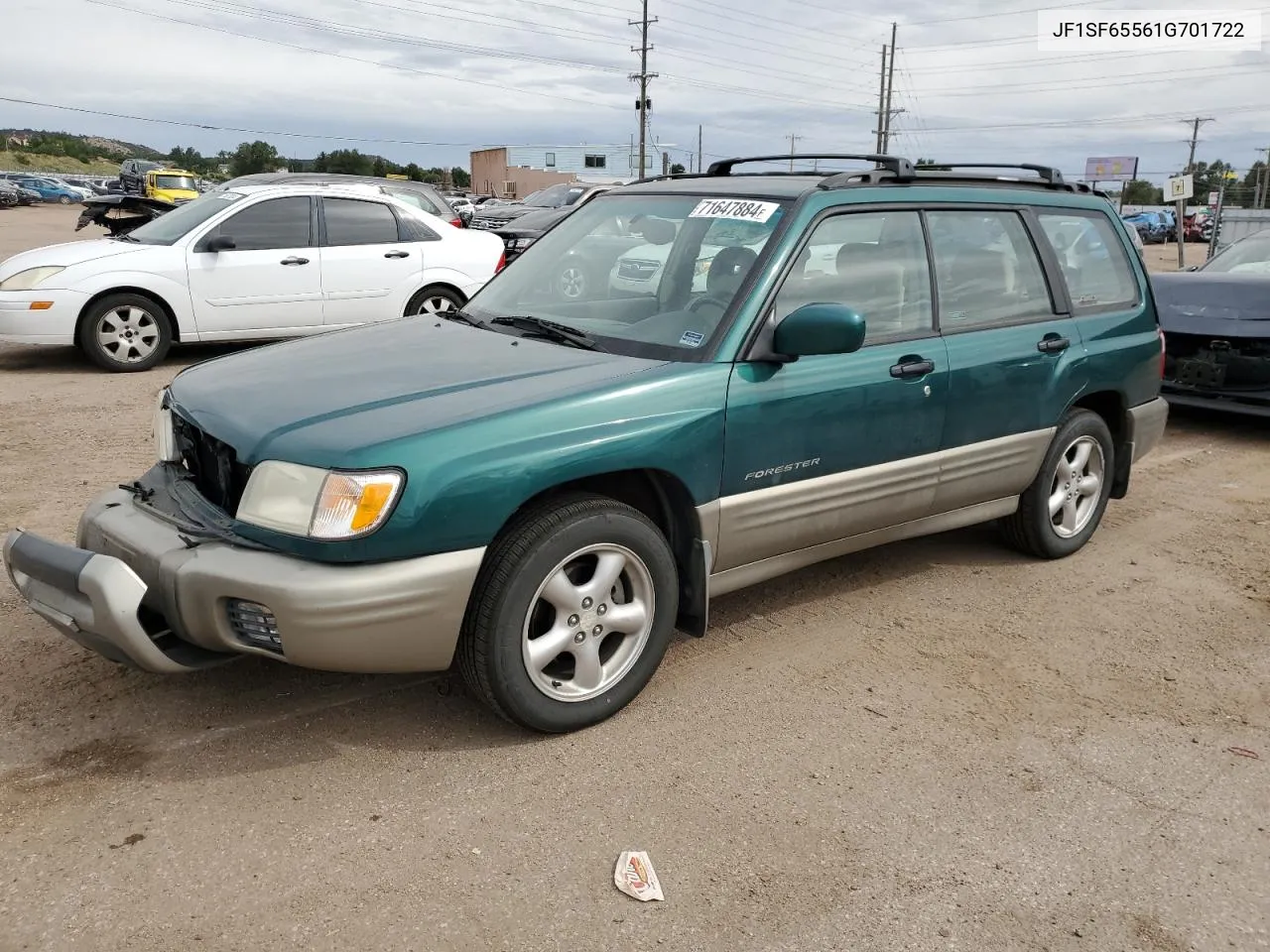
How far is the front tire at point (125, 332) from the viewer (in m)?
8.88

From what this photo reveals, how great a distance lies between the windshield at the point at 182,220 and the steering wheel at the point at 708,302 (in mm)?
6826

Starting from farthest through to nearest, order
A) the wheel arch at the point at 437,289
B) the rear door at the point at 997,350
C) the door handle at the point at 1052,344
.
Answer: the wheel arch at the point at 437,289 < the door handle at the point at 1052,344 < the rear door at the point at 997,350

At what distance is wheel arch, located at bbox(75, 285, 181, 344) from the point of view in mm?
8836

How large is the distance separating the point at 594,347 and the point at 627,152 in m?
79.9

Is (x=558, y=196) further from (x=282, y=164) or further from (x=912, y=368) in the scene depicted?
(x=282, y=164)

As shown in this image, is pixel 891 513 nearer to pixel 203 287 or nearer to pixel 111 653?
pixel 111 653

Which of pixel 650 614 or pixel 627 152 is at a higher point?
pixel 627 152

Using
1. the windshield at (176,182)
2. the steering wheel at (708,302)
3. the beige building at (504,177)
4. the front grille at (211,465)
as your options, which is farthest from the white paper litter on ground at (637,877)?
the beige building at (504,177)

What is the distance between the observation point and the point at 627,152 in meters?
80.0

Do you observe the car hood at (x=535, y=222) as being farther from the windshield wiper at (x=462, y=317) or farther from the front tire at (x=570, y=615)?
the front tire at (x=570, y=615)

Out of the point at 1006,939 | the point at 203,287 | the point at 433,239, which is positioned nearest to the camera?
the point at 1006,939

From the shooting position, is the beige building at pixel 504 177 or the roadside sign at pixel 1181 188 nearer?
the roadside sign at pixel 1181 188

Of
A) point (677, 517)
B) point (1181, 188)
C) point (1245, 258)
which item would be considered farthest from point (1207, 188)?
point (677, 517)

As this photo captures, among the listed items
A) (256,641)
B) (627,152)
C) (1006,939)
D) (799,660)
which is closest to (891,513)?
(799,660)
